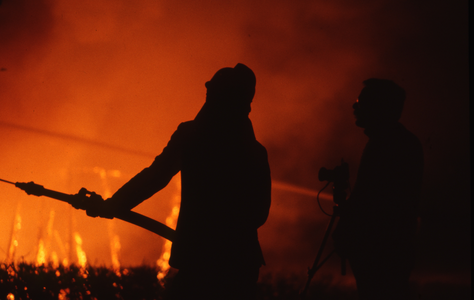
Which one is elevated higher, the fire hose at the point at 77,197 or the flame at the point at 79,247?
the fire hose at the point at 77,197

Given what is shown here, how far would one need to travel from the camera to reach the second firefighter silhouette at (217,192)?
212 cm

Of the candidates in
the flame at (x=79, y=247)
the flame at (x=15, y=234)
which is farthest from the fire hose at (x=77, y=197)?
the flame at (x=79, y=247)

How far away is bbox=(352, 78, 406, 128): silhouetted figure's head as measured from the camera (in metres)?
2.73

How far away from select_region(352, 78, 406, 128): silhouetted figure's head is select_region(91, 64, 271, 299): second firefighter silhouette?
100cm

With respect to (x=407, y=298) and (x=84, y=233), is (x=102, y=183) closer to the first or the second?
(x=84, y=233)

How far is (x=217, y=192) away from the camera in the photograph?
216 cm

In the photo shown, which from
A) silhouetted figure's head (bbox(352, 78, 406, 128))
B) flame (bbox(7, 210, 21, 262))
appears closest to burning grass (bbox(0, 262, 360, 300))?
flame (bbox(7, 210, 21, 262))

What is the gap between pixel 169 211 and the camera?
6.18 m

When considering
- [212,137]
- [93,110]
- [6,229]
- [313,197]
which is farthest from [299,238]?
[212,137]

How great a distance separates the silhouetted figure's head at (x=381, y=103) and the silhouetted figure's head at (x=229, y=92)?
3.46 feet

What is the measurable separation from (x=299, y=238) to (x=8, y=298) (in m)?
5.15

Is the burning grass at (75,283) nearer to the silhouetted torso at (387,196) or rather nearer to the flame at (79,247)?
the flame at (79,247)

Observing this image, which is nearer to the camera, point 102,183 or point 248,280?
point 248,280

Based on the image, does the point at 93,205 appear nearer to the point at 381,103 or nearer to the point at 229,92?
the point at 229,92
